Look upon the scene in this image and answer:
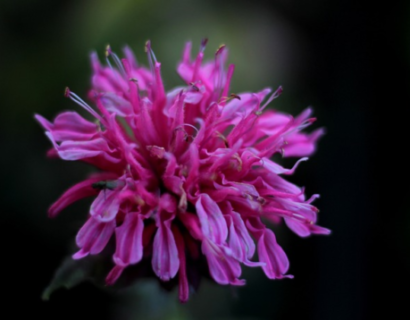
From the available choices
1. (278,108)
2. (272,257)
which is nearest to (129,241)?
(272,257)

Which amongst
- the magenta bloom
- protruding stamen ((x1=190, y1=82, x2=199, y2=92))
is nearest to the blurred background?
the magenta bloom

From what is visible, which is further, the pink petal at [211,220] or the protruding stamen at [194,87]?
the protruding stamen at [194,87]

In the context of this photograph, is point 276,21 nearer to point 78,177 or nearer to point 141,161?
point 78,177

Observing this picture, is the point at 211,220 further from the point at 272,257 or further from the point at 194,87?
the point at 194,87

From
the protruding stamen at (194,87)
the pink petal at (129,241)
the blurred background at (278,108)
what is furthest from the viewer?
the blurred background at (278,108)

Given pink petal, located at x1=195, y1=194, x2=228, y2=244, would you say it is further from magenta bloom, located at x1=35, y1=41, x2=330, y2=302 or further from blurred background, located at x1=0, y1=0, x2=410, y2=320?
blurred background, located at x1=0, y1=0, x2=410, y2=320

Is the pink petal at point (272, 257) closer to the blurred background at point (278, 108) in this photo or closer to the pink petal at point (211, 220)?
the pink petal at point (211, 220)

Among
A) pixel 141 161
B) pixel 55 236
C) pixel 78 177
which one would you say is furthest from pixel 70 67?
pixel 141 161

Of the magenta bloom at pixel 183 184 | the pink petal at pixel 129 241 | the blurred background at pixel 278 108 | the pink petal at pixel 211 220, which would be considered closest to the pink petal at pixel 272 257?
the magenta bloom at pixel 183 184
